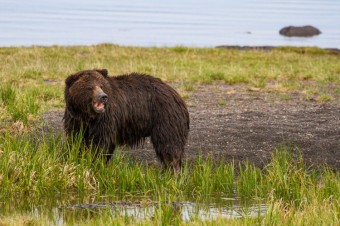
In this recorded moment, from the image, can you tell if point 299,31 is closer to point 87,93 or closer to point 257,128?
point 257,128

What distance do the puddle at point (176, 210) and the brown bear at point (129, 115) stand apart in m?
1.21

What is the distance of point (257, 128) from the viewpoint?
42.9ft

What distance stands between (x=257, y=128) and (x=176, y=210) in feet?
15.8

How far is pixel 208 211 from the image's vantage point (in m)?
8.60

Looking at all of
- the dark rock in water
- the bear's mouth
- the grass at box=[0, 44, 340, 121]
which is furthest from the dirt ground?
the dark rock in water

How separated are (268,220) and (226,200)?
6.16 ft

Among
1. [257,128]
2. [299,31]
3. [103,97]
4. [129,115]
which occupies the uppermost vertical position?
[299,31]

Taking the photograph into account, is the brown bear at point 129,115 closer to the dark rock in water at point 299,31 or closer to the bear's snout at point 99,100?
the bear's snout at point 99,100

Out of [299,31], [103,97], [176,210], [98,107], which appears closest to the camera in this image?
[176,210]

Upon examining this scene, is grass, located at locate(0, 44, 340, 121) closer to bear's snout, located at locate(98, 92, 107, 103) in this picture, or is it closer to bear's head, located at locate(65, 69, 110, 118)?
bear's head, located at locate(65, 69, 110, 118)

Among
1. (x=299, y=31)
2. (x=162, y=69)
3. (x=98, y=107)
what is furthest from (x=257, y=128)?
(x=299, y=31)

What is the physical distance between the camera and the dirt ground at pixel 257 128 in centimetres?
1175

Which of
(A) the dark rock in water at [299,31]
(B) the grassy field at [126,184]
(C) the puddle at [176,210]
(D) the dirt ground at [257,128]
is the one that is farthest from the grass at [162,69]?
(A) the dark rock in water at [299,31]

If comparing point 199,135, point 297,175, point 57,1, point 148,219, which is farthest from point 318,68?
point 57,1
